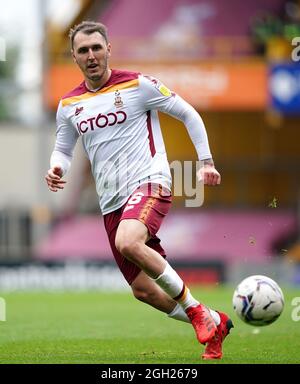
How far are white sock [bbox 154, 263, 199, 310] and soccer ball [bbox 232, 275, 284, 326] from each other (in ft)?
1.31

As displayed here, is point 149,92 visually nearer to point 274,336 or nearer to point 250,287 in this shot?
point 250,287

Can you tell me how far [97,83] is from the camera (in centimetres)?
862

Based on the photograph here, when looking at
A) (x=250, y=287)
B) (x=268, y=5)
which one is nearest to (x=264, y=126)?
(x=268, y=5)

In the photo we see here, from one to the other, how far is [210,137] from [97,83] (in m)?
20.5

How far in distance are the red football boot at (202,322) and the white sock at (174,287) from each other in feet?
0.19

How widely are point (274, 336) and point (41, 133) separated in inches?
741

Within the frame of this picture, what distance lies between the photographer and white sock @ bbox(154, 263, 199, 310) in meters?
8.20

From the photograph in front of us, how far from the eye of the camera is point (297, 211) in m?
26.3

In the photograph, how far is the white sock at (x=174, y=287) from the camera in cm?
820

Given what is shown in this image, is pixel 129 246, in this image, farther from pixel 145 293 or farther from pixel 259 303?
pixel 259 303

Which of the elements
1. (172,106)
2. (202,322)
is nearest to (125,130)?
(172,106)

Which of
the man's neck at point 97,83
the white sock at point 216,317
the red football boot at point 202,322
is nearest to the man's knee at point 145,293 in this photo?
the red football boot at point 202,322

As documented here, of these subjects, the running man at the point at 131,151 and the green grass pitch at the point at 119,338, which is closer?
the running man at the point at 131,151

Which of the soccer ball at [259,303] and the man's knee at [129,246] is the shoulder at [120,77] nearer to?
the man's knee at [129,246]
